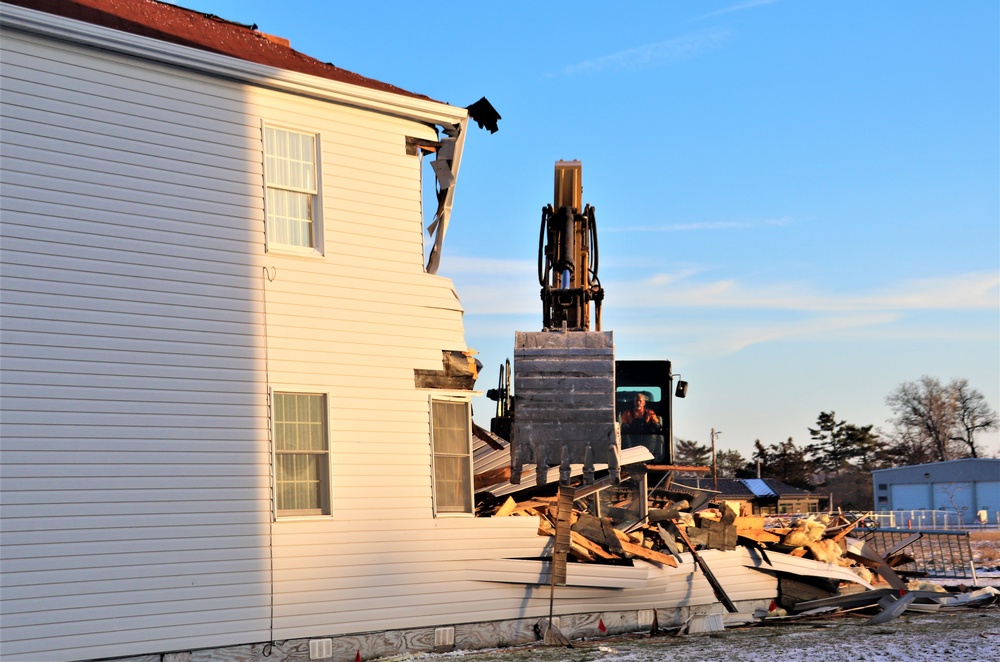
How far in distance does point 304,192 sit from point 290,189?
214 mm

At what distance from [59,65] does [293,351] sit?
4347 millimetres

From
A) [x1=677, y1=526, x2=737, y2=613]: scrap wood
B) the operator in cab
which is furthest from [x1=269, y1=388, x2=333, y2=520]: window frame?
the operator in cab

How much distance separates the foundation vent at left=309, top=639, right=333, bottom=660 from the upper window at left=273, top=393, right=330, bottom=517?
1592mm

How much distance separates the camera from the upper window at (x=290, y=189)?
14562 millimetres

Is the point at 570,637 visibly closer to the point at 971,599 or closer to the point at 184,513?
the point at 184,513

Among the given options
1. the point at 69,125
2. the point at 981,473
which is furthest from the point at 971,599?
the point at 981,473

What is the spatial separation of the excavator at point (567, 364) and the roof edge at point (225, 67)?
9.04 ft

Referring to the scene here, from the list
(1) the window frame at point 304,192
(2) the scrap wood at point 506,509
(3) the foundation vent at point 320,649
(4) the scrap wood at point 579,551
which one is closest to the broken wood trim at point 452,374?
(2) the scrap wood at point 506,509

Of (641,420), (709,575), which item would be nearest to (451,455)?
(709,575)

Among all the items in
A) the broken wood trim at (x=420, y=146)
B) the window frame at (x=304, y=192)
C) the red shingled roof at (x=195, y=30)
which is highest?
the red shingled roof at (x=195, y=30)

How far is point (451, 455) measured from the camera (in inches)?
625

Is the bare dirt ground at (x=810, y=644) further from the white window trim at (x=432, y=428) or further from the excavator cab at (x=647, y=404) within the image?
the excavator cab at (x=647, y=404)

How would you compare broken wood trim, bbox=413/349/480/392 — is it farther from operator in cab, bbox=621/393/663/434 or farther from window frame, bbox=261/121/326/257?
operator in cab, bbox=621/393/663/434

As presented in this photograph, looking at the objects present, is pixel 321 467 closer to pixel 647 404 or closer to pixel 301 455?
pixel 301 455
